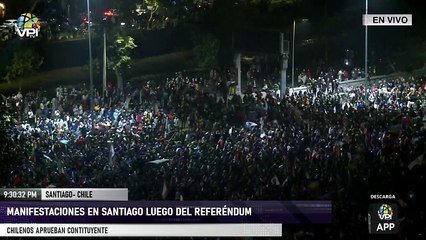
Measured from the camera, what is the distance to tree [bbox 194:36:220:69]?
177 inches

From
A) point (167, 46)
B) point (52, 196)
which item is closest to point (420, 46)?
point (167, 46)

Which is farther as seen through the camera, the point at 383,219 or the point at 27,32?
the point at 27,32

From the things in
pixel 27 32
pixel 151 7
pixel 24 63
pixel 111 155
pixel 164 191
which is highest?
pixel 151 7

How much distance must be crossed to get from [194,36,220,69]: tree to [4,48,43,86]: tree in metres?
1.08

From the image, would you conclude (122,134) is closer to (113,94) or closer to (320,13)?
(113,94)

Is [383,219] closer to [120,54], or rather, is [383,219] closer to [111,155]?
[111,155]

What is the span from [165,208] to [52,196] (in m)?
0.76

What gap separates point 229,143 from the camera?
449 centimetres

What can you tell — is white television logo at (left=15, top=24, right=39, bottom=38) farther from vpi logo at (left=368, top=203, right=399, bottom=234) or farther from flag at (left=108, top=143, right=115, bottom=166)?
vpi logo at (left=368, top=203, right=399, bottom=234)

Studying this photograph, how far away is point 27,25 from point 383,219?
8.95 ft

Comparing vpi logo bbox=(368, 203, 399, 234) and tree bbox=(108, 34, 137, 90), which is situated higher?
tree bbox=(108, 34, 137, 90)

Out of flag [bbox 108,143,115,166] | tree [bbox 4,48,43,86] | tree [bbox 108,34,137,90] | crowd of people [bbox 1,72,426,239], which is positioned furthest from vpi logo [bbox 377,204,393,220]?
tree [bbox 4,48,43,86]

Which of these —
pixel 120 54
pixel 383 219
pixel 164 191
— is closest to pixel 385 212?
pixel 383 219

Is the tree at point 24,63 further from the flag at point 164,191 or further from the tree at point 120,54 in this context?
the flag at point 164,191
